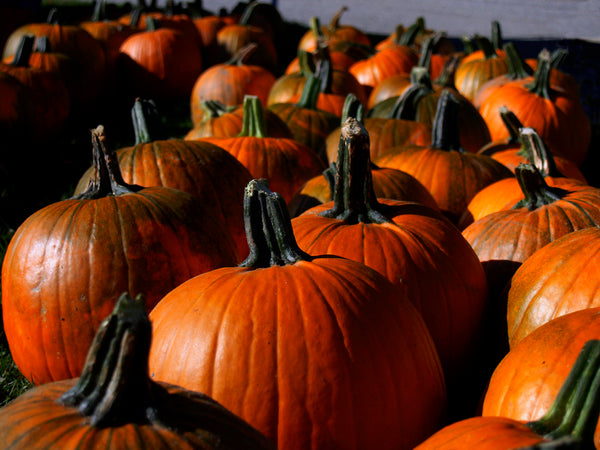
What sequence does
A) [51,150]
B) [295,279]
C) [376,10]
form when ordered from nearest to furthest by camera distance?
1. [295,279]
2. [51,150]
3. [376,10]

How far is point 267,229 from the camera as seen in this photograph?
2.07m

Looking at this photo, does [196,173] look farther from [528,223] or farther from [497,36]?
[497,36]

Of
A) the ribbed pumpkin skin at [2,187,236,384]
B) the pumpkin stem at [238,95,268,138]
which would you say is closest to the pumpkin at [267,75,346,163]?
the pumpkin stem at [238,95,268,138]

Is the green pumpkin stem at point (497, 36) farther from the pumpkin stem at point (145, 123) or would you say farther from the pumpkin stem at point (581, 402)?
the pumpkin stem at point (581, 402)

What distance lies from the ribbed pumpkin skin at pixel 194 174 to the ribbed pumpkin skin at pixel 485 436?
1903 mm

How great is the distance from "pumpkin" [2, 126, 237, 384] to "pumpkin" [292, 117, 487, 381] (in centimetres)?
52

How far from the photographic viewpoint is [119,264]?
2537mm

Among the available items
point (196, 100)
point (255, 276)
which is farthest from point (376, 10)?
point (255, 276)

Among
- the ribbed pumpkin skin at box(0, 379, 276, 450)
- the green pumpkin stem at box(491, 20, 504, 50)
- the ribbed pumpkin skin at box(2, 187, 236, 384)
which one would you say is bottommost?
the ribbed pumpkin skin at box(2, 187, 236, 384)

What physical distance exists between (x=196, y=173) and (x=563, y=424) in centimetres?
240

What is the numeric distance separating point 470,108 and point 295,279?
153 inches

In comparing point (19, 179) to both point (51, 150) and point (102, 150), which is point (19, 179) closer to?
point (51, 150)

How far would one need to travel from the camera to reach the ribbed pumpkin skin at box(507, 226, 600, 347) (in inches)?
87.3

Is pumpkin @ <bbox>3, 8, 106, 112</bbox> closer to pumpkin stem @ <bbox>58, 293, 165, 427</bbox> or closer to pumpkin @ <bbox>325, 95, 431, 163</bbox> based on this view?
pumpkin @ <bbox>325, 95, 431, 163</bbox>
